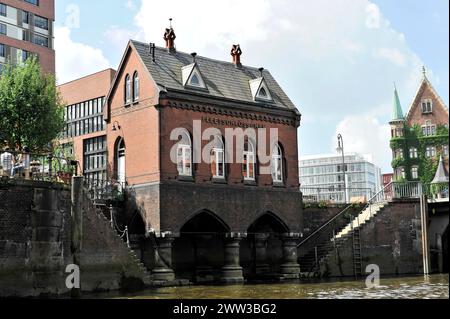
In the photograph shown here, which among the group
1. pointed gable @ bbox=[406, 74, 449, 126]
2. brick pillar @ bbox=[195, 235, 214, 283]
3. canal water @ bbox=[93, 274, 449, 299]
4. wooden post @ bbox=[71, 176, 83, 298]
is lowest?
canal water @ bbox=[93, 274, 449, 299]

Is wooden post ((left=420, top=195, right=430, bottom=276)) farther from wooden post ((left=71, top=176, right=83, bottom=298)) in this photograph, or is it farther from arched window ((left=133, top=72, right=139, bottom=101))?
wooden post ((left=71, top=176, right=83, bottom=298))

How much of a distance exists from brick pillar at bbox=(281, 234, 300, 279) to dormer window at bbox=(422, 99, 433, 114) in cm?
3784

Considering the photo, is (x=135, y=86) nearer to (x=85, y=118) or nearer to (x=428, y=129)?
(x=85, y=118)

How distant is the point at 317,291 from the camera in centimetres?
2881

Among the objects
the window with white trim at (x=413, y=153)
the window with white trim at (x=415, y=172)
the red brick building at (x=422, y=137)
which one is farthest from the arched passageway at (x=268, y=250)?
the window with white trim at (x=413, y=153)

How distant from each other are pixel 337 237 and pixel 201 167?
10463mm

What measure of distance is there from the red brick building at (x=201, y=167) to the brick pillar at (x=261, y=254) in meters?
0.06

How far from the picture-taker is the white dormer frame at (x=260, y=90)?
4078 centimetres

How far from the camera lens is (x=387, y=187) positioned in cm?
4388

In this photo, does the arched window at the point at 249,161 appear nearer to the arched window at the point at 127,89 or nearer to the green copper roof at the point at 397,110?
the arched window at the point at 127,89

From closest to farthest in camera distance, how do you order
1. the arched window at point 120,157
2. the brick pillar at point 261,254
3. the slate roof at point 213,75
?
the slate roof at point 213,75, the arched window at point 120,157, the brick pillar at point 261,254

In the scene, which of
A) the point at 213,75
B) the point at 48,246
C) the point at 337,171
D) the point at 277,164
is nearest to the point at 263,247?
the point at 277,164

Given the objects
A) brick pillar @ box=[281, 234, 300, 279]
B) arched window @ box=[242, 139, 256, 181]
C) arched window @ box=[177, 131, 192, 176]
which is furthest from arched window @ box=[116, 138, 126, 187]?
brick pillar @ box=[281, 234, 300, 279]

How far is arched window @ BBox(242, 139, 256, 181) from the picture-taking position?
3931cm
